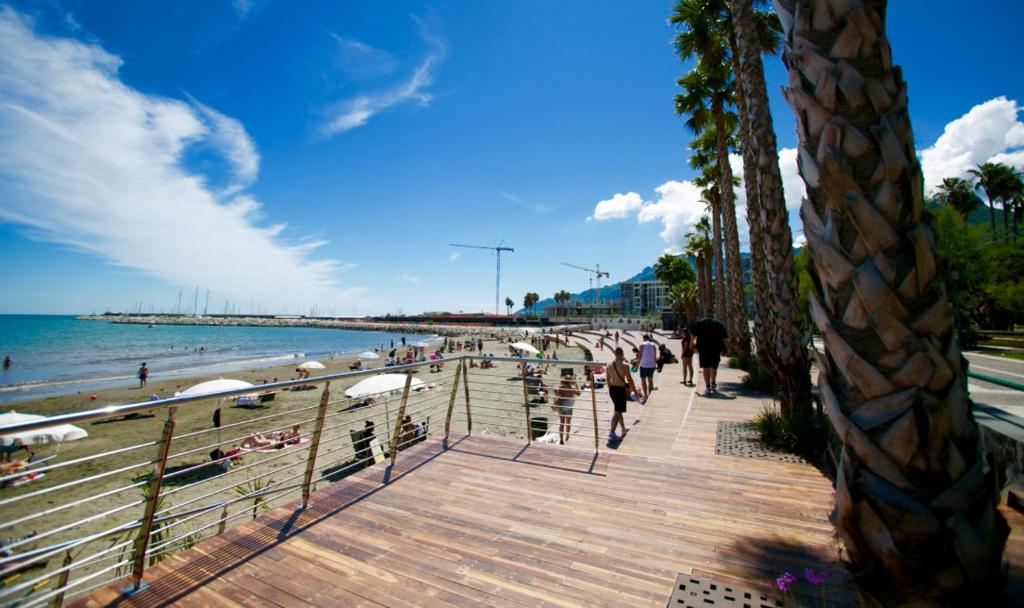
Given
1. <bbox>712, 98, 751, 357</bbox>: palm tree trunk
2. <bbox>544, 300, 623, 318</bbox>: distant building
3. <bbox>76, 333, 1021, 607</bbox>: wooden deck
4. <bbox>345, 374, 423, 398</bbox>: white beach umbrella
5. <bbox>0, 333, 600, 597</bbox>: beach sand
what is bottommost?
<bbox>0, 333, 600, 597</bbox>: beach sand

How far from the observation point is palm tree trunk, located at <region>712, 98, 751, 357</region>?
16.9 meters

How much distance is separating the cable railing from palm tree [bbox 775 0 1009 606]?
2.13m

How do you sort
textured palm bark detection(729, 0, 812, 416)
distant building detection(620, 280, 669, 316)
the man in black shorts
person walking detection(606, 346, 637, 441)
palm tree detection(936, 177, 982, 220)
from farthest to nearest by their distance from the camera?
1. distant building detection(620, 280, 669, 316)
2. palm tree detection(936, 177, 982, 220)
3. the man in black shorts
4. person walking detection(606, 346, 637, 441)
5. textured palm bark detection(729, 0, 812, 416)

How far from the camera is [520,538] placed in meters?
3.81

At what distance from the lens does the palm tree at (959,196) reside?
40.5 metres

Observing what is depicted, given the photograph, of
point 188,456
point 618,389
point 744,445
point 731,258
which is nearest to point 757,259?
point 618,389

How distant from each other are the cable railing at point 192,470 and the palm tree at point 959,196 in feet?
146

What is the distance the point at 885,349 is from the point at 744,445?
5586mm

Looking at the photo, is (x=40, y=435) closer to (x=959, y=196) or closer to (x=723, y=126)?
(x=723, y=126)

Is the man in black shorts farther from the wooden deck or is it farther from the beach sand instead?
the wooden deck

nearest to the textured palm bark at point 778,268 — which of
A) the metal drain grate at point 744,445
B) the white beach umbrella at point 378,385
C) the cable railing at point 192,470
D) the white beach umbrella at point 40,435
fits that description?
the metal drain grate at point 744,445

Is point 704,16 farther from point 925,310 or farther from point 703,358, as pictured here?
point 925,310

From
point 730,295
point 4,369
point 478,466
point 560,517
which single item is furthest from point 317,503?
point 4,369

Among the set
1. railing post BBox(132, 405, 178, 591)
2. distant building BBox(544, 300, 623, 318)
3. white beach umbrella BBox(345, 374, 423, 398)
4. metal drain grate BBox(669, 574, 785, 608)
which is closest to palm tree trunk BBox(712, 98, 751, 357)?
white beach umbrella BBox(345, 374, 423, 398)
